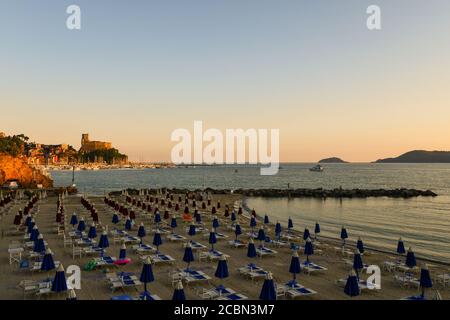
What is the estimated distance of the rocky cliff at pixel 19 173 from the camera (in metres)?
65.4

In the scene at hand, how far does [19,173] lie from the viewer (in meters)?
69.5

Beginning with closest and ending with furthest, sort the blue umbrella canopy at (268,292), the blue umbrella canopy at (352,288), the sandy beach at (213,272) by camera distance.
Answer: the blue umbrella canopy at (268,292) < the blue umbrella canopy at (352,288) < the sandy beach at (213,272)

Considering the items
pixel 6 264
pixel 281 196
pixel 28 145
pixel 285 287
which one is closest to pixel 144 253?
pixel 6 264

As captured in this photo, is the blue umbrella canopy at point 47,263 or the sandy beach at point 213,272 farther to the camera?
the sandy beach at point 213,272

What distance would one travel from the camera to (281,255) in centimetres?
1995

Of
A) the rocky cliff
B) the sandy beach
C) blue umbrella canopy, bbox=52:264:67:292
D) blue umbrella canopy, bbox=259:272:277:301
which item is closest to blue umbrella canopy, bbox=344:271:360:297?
the sandy beach

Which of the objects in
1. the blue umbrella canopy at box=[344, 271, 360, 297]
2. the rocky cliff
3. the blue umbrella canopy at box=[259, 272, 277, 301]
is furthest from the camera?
the rocky cliff

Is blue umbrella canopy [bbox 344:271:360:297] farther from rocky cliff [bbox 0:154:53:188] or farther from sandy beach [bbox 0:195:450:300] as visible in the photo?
rocky cliff [bbox 0:154:53:188]

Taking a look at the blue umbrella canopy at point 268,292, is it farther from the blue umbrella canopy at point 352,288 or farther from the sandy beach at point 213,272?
the sandy beach at point 213,272

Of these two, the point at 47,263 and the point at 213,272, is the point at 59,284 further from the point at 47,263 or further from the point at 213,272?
the point at 213,272

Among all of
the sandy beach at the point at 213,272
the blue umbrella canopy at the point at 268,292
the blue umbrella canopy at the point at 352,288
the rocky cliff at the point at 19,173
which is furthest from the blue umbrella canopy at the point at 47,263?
→ the rocky cliff at the point at 19,173

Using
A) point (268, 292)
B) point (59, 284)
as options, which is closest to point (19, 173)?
point (59, 284)

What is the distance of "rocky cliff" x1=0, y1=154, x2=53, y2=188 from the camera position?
65.4 m

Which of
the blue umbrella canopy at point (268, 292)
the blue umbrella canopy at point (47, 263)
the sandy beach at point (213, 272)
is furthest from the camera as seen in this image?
the sandy beach at point (213, 272)
